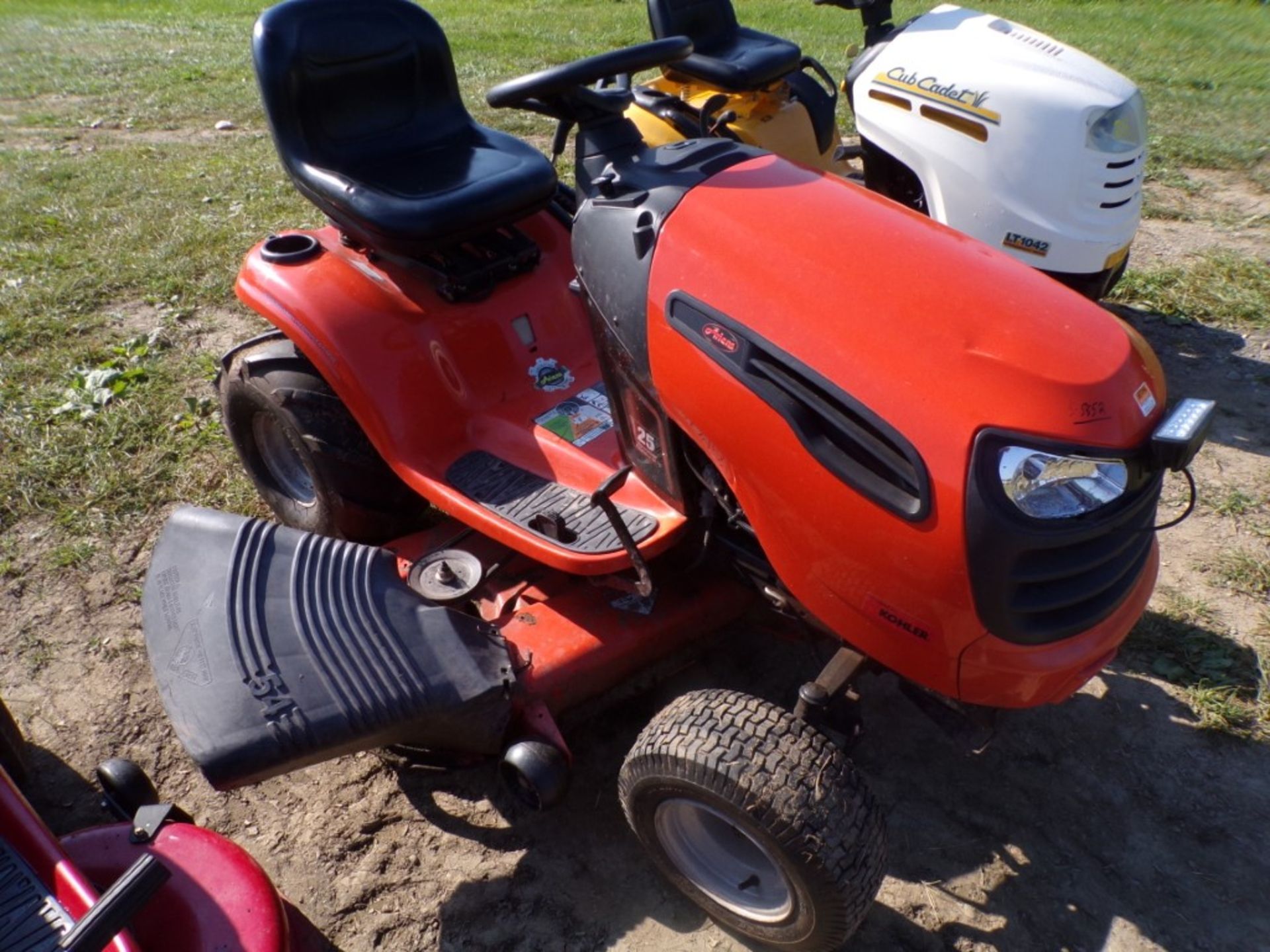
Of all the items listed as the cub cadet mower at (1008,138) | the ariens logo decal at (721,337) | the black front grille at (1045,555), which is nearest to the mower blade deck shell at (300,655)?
the ariens logo decal at (721,337)

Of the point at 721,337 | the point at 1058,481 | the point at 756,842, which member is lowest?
the point at 756,842

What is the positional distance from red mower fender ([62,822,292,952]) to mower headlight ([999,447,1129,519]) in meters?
1.46

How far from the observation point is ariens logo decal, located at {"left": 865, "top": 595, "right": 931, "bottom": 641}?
1613mm

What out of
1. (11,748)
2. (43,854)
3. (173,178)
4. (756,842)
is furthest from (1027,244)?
(173,178)

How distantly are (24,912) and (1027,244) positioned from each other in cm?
310

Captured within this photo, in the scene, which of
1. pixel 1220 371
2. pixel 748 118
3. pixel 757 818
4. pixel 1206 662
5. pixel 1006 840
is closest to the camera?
pixel 757 818

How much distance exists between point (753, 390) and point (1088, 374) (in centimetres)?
53

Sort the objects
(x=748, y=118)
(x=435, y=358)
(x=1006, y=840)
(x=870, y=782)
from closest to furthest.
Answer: (x=1006, y=840)
(x=870, y=782)
(x=435, y=358)
(x=748, y=118)

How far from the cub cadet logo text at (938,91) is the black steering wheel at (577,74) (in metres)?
1.40

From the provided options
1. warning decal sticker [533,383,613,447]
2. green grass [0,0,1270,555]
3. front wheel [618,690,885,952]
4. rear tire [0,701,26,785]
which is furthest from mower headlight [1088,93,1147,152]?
rear tire [0,701,26,785]

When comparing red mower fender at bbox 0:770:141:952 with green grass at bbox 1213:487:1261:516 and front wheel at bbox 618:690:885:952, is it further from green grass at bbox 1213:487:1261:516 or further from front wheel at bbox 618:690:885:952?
green grass at bbox 1213:487:1261:516

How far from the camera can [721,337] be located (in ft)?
5.76

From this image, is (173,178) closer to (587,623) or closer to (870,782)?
(587,623)

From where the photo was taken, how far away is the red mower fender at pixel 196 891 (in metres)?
1.74
